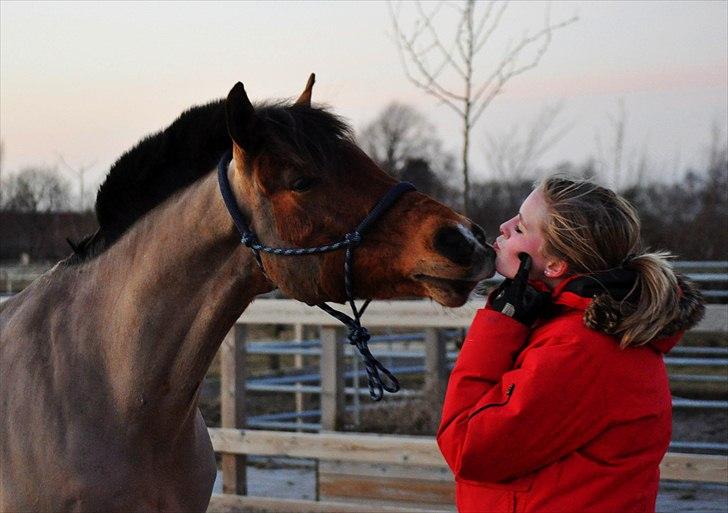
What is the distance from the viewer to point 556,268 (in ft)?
7.54

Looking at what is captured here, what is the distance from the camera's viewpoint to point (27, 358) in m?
2.93

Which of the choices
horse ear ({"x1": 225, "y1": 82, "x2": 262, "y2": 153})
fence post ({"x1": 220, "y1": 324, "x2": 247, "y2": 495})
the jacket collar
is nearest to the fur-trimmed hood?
the jacket collar

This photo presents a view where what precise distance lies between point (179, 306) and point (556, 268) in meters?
1.13

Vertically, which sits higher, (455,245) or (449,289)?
(455,245)

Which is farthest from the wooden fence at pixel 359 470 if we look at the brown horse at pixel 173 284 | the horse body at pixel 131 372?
the horse body at pixel 131 372

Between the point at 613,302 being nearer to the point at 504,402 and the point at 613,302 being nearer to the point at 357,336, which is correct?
the point at 504,402

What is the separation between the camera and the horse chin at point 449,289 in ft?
8.04

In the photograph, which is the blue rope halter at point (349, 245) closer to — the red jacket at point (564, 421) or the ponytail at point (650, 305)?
the red jacket at point (564, 421)

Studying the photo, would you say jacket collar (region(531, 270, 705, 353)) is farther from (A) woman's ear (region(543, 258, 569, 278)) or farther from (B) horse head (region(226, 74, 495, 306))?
(B) horse head (region(226, 74, 495, 306))

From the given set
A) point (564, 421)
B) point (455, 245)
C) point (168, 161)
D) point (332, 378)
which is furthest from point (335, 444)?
point (564, 421)

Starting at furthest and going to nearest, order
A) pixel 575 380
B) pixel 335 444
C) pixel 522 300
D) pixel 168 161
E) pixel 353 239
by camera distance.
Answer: pixel 335 444 < pixel 168 161 < pixel 353 239 < pixel 522 300 < pixel 575 380

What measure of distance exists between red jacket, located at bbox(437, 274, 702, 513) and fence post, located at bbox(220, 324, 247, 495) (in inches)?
145

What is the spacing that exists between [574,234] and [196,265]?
112 cm

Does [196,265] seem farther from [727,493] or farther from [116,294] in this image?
[727,493]
